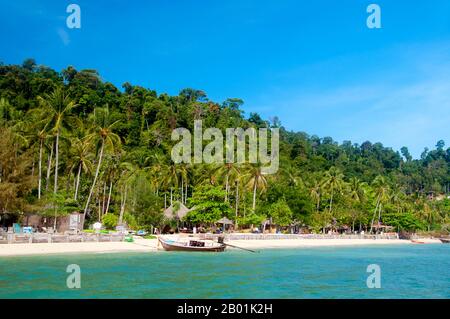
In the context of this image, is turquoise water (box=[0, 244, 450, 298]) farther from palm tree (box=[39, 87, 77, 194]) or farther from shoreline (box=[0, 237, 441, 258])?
palm tree (box=[39, 87, 77, 194])

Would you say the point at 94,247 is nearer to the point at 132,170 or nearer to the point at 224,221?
the point at 224,221

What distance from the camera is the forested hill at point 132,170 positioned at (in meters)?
45.2

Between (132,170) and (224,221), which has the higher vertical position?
(132,170)

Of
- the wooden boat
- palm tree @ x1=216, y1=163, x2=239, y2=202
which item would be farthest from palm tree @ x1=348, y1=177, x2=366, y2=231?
the wooden boat

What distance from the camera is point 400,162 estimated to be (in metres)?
184
